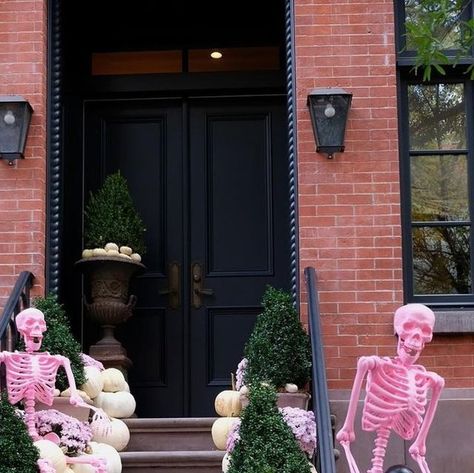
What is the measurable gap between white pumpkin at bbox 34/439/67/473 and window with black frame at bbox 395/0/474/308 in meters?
2.88

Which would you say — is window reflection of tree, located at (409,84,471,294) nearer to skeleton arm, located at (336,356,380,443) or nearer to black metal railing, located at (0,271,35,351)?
skeleton arm, located at (336,356,380,443)

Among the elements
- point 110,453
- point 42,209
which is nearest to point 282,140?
point 42,209

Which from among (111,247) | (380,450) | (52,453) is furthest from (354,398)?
(111,247)

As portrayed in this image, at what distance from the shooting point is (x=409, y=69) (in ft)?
27.6

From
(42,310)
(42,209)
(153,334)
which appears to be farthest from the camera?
(153,334)

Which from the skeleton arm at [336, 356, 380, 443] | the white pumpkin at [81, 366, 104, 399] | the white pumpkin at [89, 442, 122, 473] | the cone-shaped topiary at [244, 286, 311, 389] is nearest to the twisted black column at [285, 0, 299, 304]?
the cone-shaped topiary at [244, 286, 311, 389]

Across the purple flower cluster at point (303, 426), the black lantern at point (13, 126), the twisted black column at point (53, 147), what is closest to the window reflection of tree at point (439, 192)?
the purple flower cluster at point (303, 426)

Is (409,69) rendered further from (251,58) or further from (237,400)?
(237,400)

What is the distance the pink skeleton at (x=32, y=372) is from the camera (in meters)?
6.93

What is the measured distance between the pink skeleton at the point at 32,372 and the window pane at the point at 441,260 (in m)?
2.77

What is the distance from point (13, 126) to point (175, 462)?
2.69 m

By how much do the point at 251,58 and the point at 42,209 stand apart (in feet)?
8.22

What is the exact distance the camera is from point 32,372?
695 cm

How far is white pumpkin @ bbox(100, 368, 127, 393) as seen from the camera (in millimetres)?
8062
